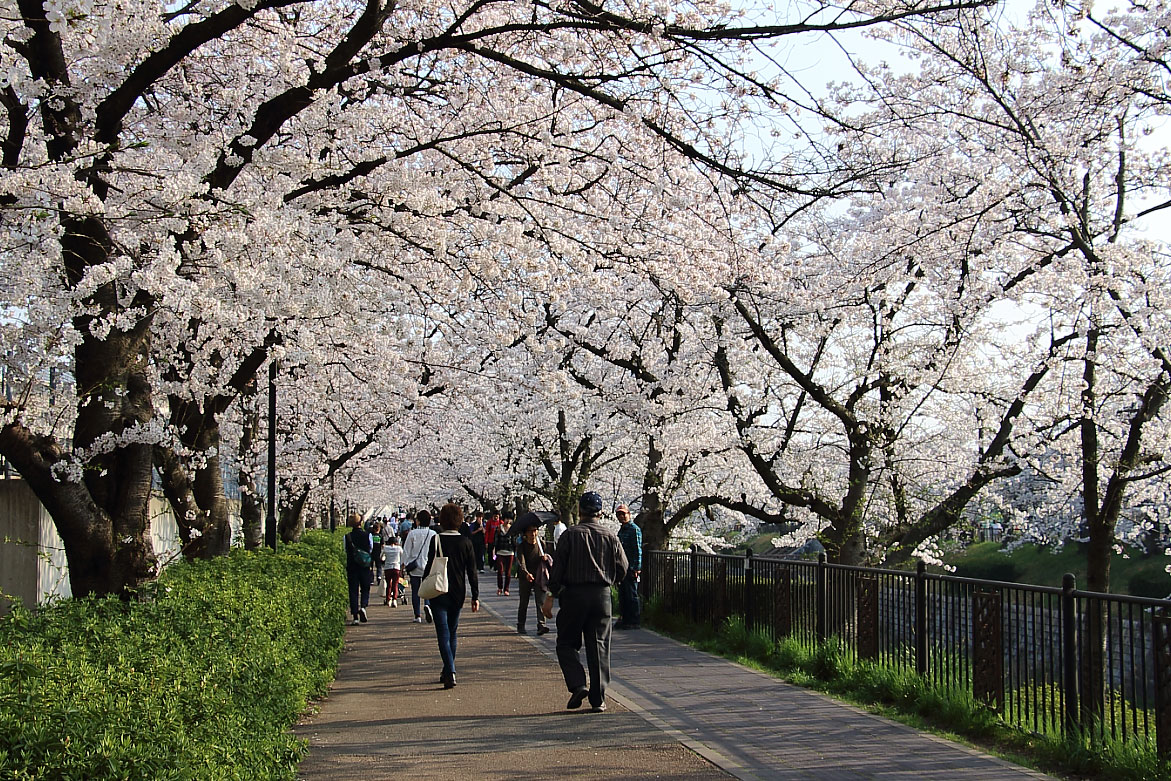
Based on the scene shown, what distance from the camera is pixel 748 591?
44.1ft

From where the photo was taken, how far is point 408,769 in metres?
6.76

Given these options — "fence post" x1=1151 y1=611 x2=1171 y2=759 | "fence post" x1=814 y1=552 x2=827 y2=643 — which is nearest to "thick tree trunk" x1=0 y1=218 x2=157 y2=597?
"fence post" x1=814 y1=552 x2=827 y2=643

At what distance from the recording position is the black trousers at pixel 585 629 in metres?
8.84

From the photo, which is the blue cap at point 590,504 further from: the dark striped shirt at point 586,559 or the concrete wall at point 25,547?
the concrete wall at point 25,547

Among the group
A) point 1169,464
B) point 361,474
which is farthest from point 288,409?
point 1169,464

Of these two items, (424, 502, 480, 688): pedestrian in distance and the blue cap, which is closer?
the blue cap

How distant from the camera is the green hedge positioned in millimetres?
3611

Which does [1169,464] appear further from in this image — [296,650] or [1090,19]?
[296,650]

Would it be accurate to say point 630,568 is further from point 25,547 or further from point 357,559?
point 25,547

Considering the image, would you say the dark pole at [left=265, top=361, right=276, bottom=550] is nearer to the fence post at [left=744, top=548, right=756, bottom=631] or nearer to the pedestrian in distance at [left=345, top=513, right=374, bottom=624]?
the pedestrian in distance at [left=345, top=513, right=374, bottom=624]

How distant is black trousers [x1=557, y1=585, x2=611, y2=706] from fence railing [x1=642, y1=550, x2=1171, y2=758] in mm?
2720

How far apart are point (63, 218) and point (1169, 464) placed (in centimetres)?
1372

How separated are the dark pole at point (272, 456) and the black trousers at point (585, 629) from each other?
948cm

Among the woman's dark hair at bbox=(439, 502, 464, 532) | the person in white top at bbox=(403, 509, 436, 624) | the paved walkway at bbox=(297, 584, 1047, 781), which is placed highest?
the woman's dark hair at bbox=(439, 502, 464, 532)
